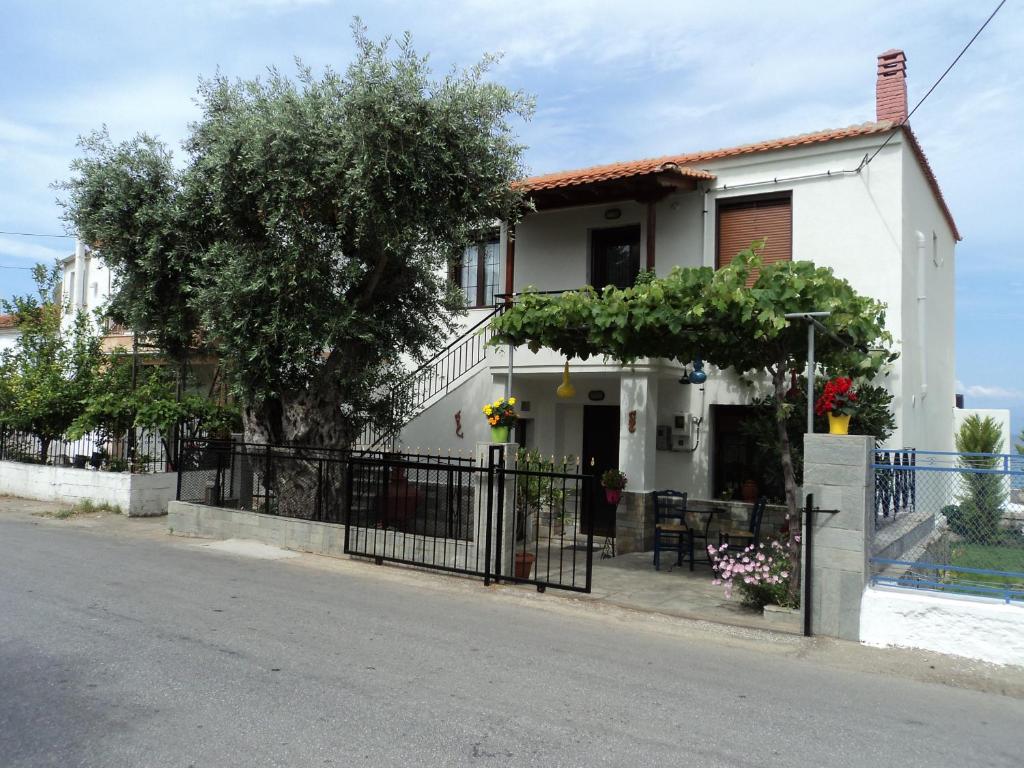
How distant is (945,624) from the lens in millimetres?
6547

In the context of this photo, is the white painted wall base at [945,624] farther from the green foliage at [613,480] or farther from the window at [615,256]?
the window at [615,256]

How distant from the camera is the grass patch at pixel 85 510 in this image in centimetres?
1396

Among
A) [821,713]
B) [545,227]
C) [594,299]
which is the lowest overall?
[821,713]

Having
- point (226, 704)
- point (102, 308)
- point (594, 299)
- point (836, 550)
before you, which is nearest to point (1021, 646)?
point (836, 550)

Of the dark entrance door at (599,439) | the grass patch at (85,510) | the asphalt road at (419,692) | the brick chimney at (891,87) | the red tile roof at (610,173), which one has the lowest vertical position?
the asphalt road at (419,692)

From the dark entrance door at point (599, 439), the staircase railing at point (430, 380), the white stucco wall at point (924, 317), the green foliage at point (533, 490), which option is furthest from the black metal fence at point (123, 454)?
the white stucco wall at point (924, 317)

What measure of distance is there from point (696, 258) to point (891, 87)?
412 centimetres

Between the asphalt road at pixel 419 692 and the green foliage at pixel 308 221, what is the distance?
4026 mm

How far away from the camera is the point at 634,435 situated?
12125mm

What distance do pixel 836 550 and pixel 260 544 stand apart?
7.84 m

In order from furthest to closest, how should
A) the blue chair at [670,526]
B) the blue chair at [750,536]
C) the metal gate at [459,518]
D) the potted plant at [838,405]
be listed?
the blue chair at [670,526] < the blue chair at [750,536] < the metal gate at [459,518] < the potted plant at [838,405]

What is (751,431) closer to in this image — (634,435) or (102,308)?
(634,435)

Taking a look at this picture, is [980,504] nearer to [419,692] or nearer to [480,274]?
[419,692]

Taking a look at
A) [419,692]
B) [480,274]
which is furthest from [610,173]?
[419,692]
